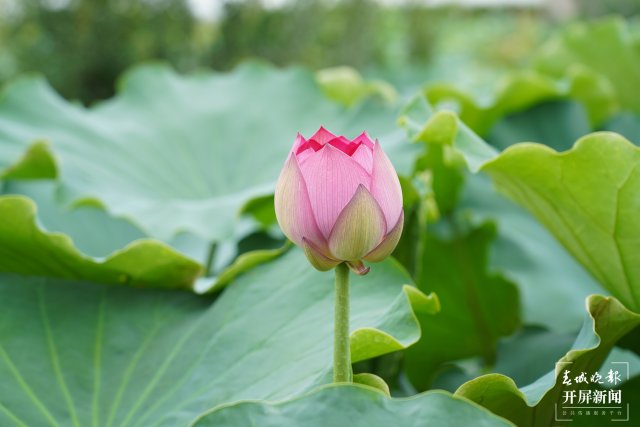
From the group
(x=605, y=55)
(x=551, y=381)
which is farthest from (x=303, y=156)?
(x=605, y=55)

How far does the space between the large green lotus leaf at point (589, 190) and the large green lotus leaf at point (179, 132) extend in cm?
27

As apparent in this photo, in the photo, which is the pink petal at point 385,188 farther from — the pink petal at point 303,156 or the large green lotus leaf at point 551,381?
the large green lotus leaf at point 551,381

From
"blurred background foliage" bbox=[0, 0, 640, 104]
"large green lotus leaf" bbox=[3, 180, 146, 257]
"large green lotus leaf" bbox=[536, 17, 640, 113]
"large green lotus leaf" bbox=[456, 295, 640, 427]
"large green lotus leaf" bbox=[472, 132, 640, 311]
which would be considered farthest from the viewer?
"blurred background foliage" bbox=[0, 0, 640, 104]

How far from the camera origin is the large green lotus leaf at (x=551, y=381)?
0.69 meters

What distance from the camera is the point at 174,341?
2.79 ft

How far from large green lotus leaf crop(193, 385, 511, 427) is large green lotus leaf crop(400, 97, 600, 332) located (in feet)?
2.00

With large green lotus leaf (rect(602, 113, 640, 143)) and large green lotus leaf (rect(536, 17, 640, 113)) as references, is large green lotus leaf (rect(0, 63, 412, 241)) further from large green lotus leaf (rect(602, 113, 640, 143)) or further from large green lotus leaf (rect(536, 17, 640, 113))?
large green lotus leaf (rect(536, 17, 640, 113))

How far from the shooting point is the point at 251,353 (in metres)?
0.80

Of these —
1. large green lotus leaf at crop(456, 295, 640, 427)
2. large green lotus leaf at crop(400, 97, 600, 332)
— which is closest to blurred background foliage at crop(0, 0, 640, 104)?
large green lotus leaf at crop(400, 97, 600, 332)

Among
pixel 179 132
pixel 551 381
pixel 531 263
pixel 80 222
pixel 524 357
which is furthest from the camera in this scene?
pixel 179 132

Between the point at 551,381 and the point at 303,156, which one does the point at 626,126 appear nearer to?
the point at 551,381

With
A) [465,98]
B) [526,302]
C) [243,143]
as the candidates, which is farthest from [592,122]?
[243,143]

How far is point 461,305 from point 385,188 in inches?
31.7

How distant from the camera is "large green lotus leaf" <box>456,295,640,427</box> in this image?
27.0 inches
